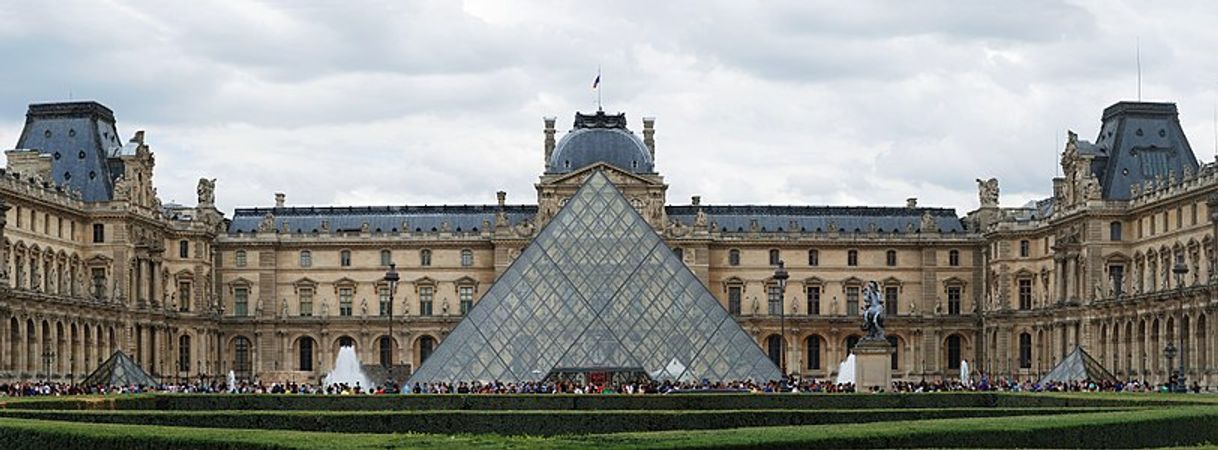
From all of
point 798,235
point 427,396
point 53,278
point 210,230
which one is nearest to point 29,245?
point 53,278

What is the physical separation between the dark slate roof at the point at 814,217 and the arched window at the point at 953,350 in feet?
15.8

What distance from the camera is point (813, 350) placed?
286 feet

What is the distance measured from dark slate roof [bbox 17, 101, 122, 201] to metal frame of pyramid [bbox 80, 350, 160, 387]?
12200mm

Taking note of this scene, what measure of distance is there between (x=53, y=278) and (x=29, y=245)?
2952 mm

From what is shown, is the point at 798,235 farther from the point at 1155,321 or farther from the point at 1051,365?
the point at 1155,321

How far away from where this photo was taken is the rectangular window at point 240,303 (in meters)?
86.4

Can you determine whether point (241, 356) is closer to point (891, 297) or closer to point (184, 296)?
point (184, 296)

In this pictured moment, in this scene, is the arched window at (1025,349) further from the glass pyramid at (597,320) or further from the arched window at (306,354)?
the arched window at (306,354)

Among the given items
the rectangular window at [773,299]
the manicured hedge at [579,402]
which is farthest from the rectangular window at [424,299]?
the manicured hedge at [579,402]

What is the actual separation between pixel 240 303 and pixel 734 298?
21.9 metres

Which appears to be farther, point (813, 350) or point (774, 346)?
point (774, 346)

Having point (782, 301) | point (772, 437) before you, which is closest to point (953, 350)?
point (782, 301)

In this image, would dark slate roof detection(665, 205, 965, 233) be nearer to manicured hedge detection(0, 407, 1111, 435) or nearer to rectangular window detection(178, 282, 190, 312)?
rectangular window detection(178, 282, 190, 312)

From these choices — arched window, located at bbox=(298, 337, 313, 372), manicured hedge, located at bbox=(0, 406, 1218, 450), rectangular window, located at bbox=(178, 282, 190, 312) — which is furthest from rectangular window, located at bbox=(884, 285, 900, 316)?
manicured hedge, located at bbox=(0, 406, 1218, 450)
